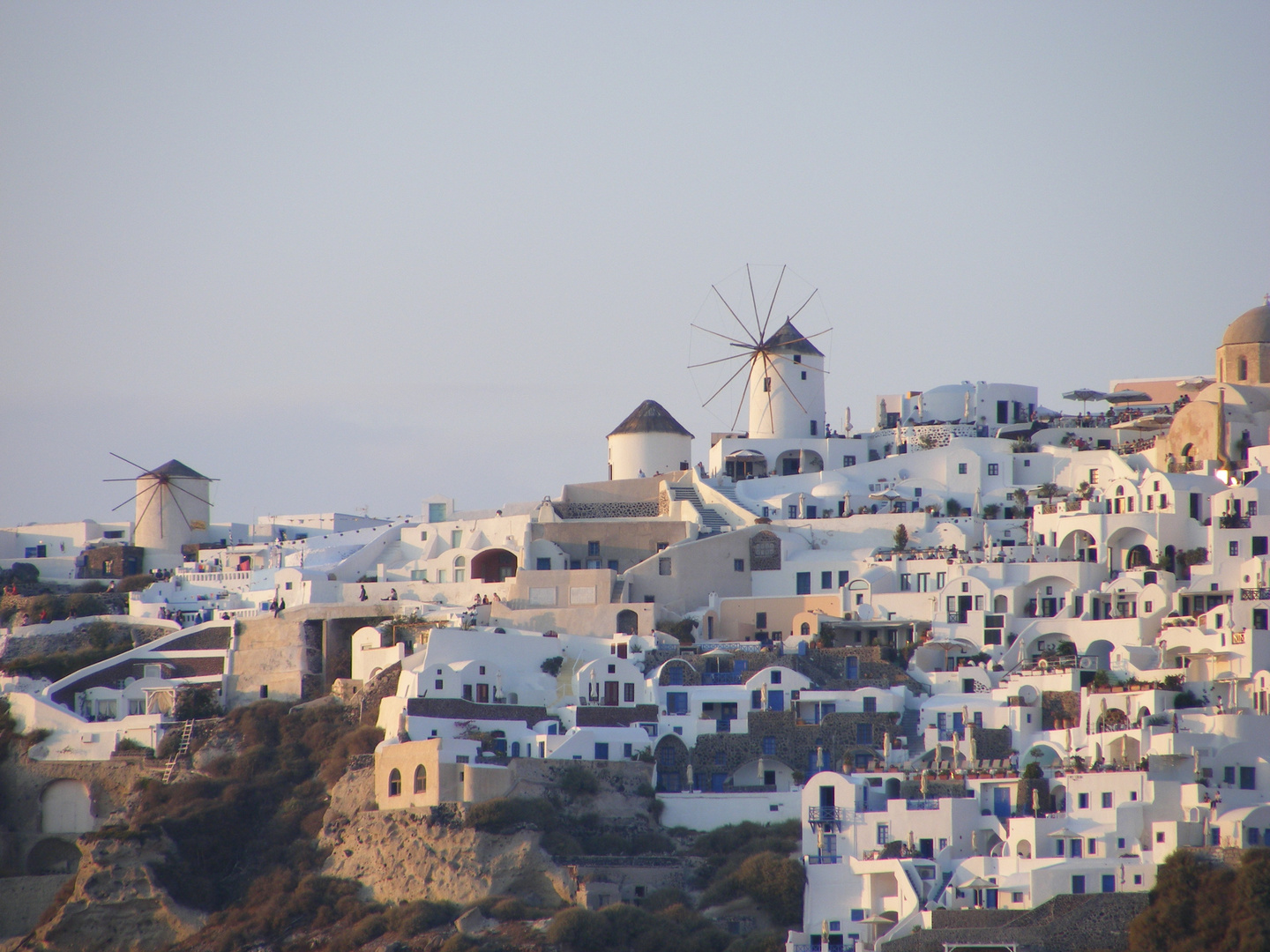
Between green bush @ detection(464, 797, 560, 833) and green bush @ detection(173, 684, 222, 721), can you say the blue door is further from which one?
green bush @ detection(173, 684, 222, 721)

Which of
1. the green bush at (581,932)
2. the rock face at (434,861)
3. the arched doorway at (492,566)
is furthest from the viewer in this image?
the arched doorway at (492,566)

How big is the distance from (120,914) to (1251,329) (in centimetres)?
Result: 4306

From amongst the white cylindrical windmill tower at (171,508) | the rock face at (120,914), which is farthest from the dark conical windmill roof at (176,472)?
the rock face at (120,914)

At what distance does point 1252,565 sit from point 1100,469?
1146 cm

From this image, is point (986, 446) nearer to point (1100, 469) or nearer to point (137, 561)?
point (1100, 469)

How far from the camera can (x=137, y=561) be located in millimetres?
84062

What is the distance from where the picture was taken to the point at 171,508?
86.6 m

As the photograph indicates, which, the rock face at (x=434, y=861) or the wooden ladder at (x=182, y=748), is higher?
the wooden ladder at (x=182, y=748)

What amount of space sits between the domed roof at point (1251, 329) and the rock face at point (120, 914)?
40780 mm

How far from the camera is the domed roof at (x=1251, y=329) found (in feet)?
245

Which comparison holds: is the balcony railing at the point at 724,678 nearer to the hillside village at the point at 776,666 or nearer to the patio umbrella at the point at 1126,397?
the hillside village at the point at 776,666

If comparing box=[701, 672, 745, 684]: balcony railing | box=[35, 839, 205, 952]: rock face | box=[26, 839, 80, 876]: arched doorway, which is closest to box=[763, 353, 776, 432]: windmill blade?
box=[701, 672, 745, 684]: balcony railing

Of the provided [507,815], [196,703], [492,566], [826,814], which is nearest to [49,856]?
[196,703]

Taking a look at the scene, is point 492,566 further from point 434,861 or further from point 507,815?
point 434,861
